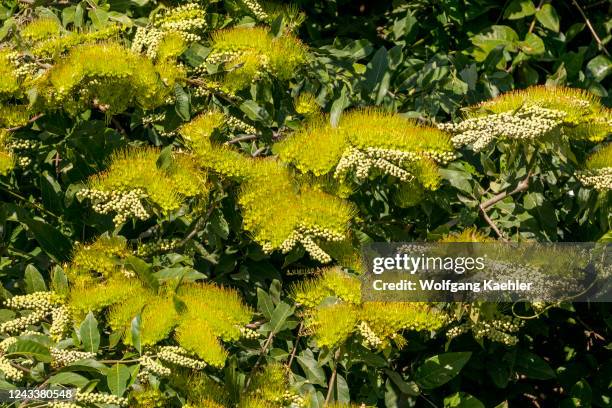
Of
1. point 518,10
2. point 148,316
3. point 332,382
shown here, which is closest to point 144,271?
point 148,316

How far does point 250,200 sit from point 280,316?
1.06 feet

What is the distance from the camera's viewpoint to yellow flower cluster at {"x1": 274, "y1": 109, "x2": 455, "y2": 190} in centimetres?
257

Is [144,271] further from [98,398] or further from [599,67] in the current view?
[599,67]

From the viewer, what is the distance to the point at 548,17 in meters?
4.00

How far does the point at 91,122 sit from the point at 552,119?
1.42 metres

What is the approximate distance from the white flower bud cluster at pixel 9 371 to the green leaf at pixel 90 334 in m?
0.17

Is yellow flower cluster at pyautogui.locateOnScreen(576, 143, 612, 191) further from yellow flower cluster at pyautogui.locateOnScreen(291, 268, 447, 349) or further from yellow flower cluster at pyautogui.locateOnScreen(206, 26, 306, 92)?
yellow flower cluster at pyautogui.locateOnScreen(206, 26, 306, 92)

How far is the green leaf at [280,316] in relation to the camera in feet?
8.90

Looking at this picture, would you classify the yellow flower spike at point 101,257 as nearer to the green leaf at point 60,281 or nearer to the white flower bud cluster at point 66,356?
the green leaf at point 60,281

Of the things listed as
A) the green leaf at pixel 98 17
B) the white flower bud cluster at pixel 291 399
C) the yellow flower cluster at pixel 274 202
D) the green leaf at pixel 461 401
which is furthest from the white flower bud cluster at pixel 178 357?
the green leaf at pixel 98 17

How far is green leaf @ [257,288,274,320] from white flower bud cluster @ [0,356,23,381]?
2.24 feet

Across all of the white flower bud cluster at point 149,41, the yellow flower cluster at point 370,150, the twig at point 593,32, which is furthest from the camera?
the twig at point 593,32

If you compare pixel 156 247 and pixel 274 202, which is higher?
pixel 274 202

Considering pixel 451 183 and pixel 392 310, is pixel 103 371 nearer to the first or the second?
pixel 392 310
